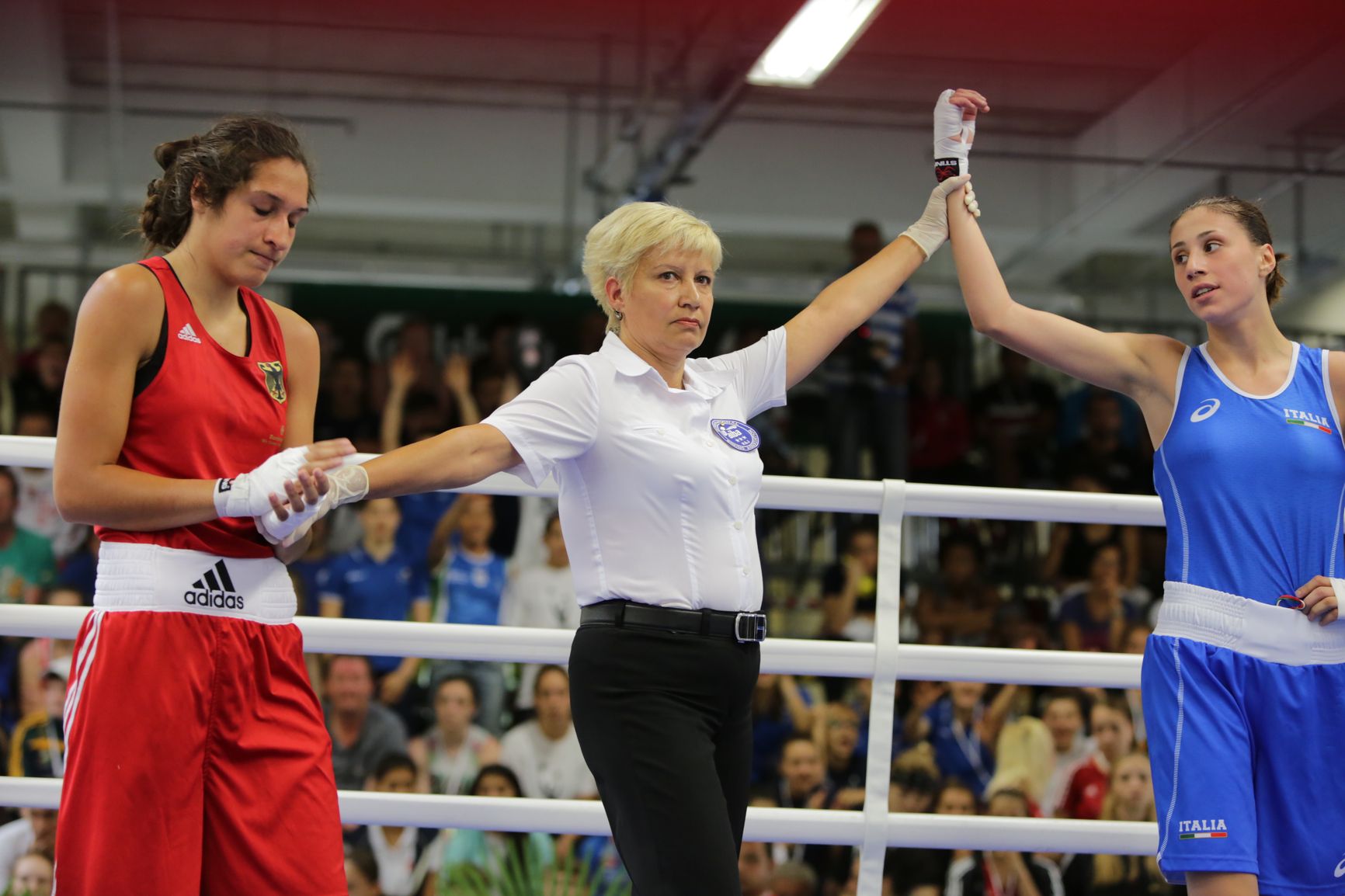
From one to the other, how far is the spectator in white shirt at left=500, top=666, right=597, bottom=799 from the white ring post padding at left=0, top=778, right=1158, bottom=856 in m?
2.45

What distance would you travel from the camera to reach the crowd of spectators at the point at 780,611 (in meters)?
4.57

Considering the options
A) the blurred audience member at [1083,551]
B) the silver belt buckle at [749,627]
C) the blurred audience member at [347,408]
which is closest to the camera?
the silver belt buckle at [749,627]

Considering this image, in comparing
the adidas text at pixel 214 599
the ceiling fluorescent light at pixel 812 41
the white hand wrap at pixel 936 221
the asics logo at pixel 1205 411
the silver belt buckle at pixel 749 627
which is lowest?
the silver belt buckle at pixel 749 627

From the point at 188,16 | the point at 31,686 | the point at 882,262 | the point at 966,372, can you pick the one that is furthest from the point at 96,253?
the point at 882,262

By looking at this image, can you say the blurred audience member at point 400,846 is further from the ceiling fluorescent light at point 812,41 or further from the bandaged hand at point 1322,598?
the ceiling fluorescent light at point 812,41

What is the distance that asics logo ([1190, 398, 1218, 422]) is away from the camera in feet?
7.32

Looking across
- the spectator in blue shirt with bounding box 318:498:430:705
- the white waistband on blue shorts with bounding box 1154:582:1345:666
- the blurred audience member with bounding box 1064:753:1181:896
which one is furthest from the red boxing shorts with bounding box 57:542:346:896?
the spectator in blue shirt with bounding box 318:498:430:705

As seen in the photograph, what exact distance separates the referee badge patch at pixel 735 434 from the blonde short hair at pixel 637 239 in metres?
0.26

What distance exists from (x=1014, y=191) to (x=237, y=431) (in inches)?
352

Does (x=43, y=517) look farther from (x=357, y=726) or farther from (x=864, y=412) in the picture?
(x=864, y=412)

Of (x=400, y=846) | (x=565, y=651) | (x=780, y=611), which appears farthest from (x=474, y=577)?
(x=565, y=651)

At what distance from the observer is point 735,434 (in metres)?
2.11

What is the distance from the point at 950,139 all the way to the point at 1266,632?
109 centimetres

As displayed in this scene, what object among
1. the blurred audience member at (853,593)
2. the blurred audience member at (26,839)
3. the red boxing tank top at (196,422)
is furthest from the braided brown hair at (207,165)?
the blurred audience member at (853,593)
